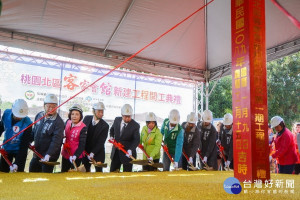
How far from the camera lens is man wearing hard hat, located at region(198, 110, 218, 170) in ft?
17.6

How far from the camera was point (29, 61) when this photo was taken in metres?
5.75

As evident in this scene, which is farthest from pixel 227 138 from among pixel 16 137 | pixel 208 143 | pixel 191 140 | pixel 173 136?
pixel 16 137

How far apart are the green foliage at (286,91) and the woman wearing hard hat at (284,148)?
381 inches

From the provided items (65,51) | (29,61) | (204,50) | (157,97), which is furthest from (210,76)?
(29,61)

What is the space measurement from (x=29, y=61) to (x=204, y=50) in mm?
3882

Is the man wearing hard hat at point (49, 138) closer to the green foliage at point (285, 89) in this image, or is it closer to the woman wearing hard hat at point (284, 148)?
the woman wearing hard hat at point (284, 148)

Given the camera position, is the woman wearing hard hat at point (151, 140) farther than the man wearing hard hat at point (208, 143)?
No

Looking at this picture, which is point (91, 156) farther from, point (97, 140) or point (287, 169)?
point (287, 169)

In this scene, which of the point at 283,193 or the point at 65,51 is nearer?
the point at 283,193

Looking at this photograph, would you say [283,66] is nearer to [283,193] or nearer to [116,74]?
[116,74]

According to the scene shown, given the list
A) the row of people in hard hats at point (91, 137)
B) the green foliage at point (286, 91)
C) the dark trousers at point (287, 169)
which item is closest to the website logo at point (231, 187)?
the row of people in hard hats at point (91, 137)

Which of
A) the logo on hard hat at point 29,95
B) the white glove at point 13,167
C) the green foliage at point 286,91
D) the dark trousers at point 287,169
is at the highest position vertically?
the green foliage at point 286,91

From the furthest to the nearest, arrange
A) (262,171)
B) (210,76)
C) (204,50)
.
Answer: (210,76), (204,50), (262,171)

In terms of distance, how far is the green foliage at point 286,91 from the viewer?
45.3 feet
